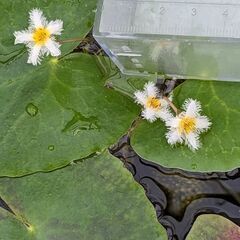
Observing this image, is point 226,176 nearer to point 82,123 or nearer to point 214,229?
point 214,229

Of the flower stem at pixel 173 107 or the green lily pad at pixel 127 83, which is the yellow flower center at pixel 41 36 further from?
the flower stem at pixel 173 107

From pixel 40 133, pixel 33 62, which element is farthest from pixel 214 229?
pixel 33 62

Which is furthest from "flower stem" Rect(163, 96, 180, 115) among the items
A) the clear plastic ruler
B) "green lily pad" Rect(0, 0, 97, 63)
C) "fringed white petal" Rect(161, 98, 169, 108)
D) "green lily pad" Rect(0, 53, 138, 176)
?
"green lily pad" Rect(0, 0, 97, 63)

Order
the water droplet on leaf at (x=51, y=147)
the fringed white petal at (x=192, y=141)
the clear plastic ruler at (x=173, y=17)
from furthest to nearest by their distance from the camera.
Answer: the water droplet on leaf at (x=51, y=147), the fringed white petal at (x=192, y=141), the clear plastic ruler at (x=173, y=17)

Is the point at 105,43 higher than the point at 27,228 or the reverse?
higher

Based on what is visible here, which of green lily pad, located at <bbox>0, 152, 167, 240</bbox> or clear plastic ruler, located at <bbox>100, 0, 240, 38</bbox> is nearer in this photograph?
clear plastic ruler, located at <bbox>100, 0, 240, 38</bbox>

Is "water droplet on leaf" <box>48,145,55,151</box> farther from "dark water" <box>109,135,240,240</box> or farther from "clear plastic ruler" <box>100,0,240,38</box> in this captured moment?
"clear plastic ruler" <box>100,0,240,38</box>

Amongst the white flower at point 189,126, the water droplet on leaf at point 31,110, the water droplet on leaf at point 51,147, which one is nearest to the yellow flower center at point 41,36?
the water droplet on leaf at point 31,110
